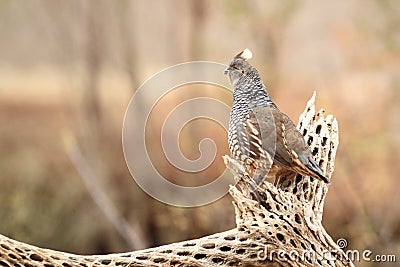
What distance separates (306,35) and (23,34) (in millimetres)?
1815

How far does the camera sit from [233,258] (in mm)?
1327

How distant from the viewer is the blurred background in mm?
3584

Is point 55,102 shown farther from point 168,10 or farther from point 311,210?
point 311,210

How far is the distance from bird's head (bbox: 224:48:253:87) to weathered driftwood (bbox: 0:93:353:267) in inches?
7.7

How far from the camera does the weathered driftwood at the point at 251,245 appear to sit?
1.29 metres

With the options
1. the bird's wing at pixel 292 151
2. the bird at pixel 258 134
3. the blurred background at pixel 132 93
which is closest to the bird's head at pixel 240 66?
the bird at pixel 258 134

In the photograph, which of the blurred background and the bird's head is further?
the blurred background

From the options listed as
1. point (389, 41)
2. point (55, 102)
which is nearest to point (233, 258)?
point (389, 41)

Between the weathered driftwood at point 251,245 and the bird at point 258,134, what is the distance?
0.05 metres
